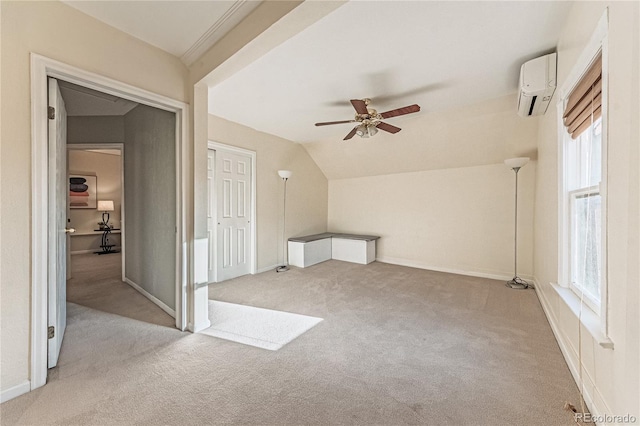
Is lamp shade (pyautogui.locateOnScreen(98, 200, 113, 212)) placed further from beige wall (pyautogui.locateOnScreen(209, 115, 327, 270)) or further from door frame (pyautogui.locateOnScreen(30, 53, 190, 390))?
door frame (pyautogui.locateOnScreen(30, 53, 190, 390))

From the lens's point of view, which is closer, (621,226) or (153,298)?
(621,226)

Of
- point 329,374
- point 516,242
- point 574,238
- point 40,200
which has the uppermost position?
point 40,200

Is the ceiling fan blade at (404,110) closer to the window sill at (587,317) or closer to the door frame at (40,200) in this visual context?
the window sill at (587,317)

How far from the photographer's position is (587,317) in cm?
158

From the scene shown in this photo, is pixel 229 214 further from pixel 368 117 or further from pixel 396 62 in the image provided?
pixel 396 62

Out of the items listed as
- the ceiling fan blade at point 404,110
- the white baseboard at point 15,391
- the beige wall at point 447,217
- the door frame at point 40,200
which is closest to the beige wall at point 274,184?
the beige wall at point 447,217

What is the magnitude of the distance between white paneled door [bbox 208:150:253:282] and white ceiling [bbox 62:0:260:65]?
6.26ft

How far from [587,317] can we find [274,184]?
4.25 meters

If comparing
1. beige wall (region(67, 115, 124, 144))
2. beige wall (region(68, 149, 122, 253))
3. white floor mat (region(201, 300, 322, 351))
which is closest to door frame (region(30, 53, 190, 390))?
white floor mat (region(201, 300, 322, 351))

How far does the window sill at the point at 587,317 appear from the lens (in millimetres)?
1273

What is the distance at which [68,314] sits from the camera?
8.91 ft

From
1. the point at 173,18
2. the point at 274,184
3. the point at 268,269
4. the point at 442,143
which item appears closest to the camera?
the point at 173,18

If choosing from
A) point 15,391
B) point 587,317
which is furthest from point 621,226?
point 15,391

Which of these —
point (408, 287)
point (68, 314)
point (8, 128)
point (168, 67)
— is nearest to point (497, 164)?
point (408, 287)
